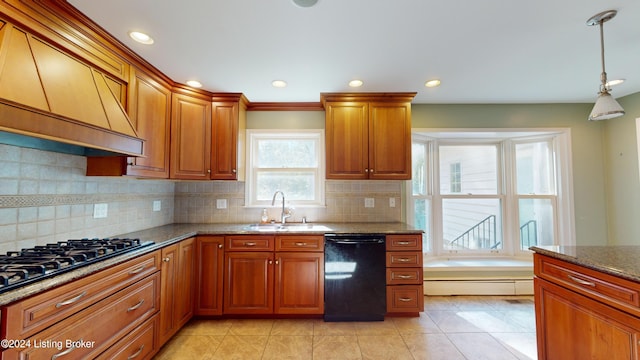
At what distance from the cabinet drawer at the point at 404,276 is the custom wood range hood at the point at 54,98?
2.42 m

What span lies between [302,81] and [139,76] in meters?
1.40

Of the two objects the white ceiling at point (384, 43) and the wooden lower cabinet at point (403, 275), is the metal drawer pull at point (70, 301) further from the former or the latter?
the wooden lower cabinet at point (403, 275)

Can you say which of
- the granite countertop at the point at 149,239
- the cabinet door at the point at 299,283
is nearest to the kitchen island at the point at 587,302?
the granite countertop at the point at 149,239

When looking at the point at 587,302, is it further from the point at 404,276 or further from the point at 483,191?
the point at 483,191

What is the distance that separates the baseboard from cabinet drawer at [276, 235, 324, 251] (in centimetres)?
154

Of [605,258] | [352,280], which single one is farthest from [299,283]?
[605,258]

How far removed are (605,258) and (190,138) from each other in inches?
131

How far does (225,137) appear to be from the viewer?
2.89m

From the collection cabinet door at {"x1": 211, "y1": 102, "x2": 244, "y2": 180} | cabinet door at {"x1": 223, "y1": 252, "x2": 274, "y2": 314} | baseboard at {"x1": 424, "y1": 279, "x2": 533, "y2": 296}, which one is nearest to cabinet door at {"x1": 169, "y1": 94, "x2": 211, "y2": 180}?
cabinet door at {"x1": 211, "y1": 102, "x2": 244, "y2": 180}

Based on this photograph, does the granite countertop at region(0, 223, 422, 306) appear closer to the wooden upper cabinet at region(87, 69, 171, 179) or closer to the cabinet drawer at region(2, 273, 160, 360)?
the cabinet drawer at region(2, 273, 160, 360)

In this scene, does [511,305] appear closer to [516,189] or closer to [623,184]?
[516,189]

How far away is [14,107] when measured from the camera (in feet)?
3.56

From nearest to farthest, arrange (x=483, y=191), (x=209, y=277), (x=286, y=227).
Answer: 1. (x=209, y=277)
2. (x=286, y=227)
3. (x=483, y=191)

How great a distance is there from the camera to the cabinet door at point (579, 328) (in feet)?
3.93
